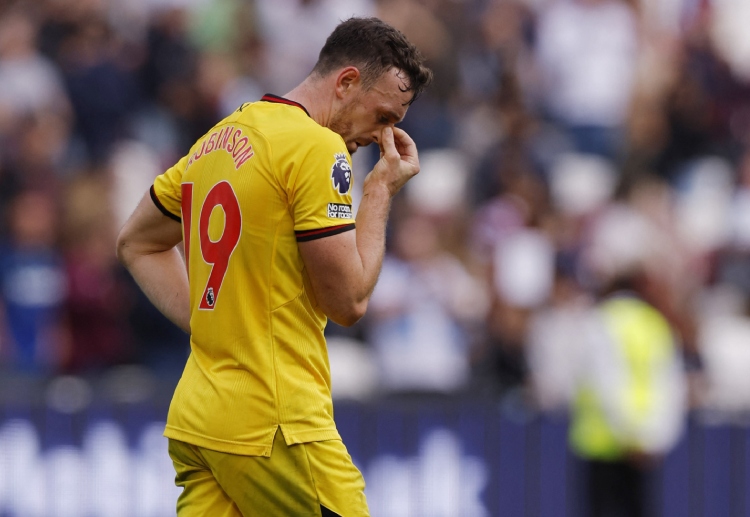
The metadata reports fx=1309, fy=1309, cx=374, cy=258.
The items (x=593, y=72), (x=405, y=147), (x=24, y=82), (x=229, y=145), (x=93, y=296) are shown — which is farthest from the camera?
(x=593, y=72)

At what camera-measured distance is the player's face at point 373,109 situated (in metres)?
4.15

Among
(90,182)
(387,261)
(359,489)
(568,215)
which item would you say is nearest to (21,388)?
(90,182)

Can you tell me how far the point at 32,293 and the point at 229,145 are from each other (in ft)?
21.4

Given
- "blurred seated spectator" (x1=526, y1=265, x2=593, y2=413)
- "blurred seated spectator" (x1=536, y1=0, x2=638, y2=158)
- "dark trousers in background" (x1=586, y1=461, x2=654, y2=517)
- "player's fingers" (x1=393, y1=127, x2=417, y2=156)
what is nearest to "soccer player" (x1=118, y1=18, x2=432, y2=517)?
"player's fingers" (x1=393, y1=127, x2=417, y2=156)

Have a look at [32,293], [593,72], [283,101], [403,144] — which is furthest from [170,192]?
[593,72]

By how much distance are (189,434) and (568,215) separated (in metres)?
7.49

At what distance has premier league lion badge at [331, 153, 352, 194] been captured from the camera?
3.93m

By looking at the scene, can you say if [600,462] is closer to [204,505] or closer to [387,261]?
[387,261]

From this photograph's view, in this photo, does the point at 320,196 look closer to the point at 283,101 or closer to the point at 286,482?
the point at 283,101

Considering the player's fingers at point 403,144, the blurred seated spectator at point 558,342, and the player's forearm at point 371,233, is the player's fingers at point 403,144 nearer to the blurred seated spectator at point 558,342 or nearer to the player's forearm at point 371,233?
the player's forearm at point 371,233

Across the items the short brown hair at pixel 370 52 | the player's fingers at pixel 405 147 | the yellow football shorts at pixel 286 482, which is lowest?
the yellow football shorts at pixel 286 482

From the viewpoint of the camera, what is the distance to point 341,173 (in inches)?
156

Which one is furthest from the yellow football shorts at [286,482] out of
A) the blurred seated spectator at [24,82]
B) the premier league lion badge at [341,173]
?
the blurred seated spectator at [24,82]

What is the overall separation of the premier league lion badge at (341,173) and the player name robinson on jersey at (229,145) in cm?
26
